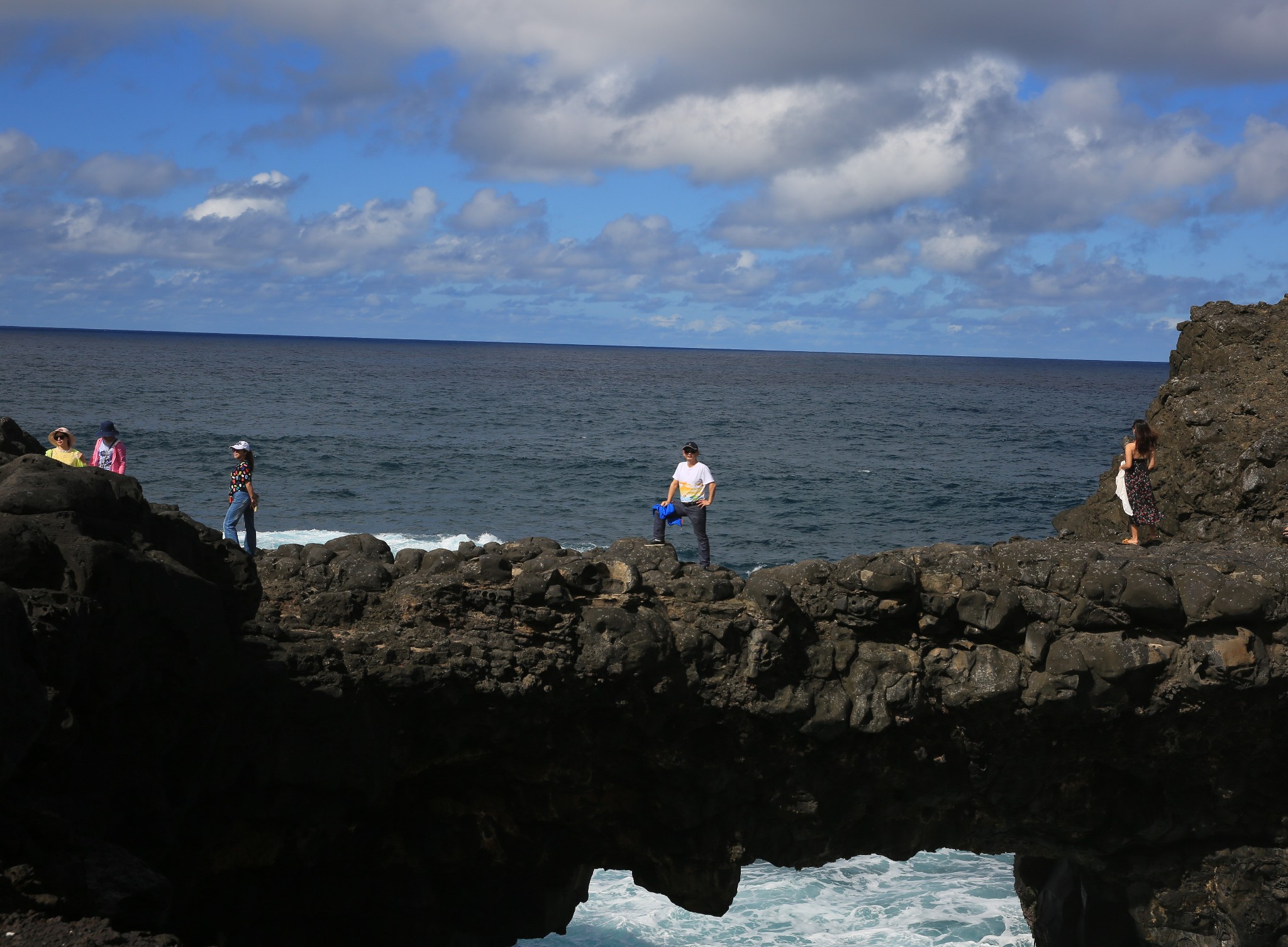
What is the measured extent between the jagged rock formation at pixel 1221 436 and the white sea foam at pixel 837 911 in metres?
7.82

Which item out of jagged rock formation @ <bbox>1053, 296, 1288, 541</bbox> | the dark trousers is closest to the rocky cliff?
the dark trousers

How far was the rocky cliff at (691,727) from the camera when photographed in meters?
11.3

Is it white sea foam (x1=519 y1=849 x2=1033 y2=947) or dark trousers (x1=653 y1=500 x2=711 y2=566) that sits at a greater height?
dark trousers (x1=653 y1=500 x2=711 y2=566)

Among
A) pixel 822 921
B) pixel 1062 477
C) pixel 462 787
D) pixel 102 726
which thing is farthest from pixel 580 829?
pixel 1062 477

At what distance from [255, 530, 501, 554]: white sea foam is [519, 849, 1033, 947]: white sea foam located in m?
18.6

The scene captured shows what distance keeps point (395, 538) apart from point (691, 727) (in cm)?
2939

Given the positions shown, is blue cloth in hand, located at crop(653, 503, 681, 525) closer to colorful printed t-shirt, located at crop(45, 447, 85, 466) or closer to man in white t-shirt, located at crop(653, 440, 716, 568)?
man in white t-shirt, located at crop(653, 440, 716, 568)

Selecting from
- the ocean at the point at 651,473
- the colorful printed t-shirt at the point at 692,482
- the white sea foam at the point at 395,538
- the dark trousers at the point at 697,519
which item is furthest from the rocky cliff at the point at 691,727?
the white sea foam at the point at 395,538

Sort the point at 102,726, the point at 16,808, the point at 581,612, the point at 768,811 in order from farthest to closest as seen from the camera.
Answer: the point at 768,811, the point at 581,612, the point at 102,726, the point at 16,808

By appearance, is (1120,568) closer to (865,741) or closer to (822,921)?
(865,741)

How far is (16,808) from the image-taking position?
25.9 feet

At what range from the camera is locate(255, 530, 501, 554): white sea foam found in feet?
127

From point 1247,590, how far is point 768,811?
261 inches

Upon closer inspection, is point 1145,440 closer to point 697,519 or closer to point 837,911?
point 697,519
